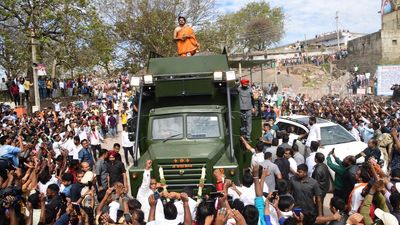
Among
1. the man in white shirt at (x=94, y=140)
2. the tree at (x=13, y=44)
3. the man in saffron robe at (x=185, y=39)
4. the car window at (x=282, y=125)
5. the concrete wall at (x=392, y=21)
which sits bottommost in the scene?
the man in white shirt at (x=94, y=140)

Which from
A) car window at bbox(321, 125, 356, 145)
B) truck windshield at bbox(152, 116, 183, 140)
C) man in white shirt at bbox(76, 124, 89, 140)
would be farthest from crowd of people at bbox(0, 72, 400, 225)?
man in white shirt at bbox(76, 124, 89, 140)

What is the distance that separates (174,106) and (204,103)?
648 mm

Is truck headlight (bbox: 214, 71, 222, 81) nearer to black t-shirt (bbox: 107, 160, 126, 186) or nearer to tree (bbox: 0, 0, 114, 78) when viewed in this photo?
black t-shirt (bbox: 107, 160, 126, 186)

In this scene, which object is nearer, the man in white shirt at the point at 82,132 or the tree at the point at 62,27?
the man in white shirt at the point at 82,132

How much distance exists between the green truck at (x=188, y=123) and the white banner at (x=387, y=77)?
1617cm

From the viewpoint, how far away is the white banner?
938 inches

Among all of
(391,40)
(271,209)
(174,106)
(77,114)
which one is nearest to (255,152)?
(174,106)

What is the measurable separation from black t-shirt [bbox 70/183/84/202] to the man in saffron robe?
17.0 ft

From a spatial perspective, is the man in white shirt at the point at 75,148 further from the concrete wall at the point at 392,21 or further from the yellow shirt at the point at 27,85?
the concrete wall at the point at 392,21

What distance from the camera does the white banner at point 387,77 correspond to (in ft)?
78.1

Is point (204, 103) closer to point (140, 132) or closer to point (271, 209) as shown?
point (140, 132)

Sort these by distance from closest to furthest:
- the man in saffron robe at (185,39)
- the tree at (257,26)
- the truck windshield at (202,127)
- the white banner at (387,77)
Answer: the truck windshield at (202,127), the man in saffron robe at (185,39), the white banner at (387,77), the tree at (257,26)

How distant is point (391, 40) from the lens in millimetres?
39688

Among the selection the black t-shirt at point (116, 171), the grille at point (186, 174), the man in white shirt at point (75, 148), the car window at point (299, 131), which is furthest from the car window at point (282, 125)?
the grille at point (186, 174)
